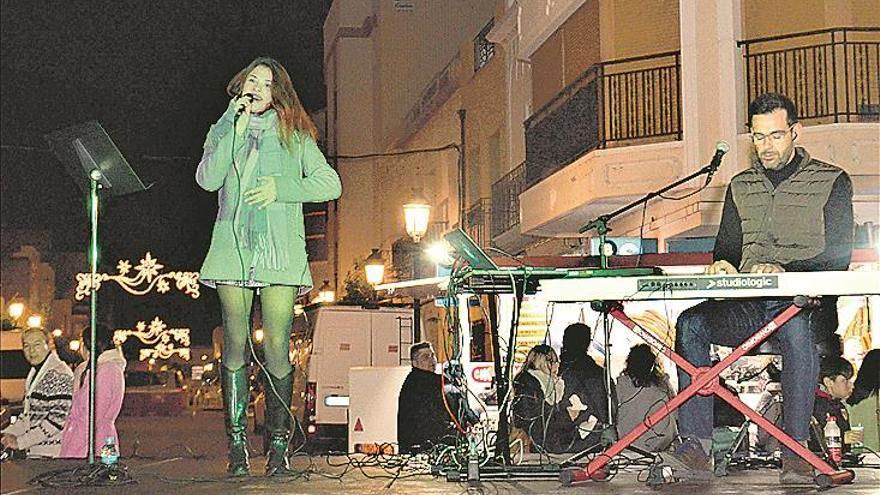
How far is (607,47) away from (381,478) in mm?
8160

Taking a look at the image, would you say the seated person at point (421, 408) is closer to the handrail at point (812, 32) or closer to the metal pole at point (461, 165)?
the handrail at point (812, 32)

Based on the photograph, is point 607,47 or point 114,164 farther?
point 607,47

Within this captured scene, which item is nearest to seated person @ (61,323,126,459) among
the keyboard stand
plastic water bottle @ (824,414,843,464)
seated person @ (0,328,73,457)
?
seated person @ (0,328,73,457)

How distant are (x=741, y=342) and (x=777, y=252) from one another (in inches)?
11.3

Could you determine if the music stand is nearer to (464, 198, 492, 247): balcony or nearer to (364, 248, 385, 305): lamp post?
(364, 248, 385, 305): lamp post

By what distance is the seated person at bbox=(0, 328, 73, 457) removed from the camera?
5000 mm

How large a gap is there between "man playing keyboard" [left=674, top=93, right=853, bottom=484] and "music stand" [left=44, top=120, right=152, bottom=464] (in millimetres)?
1575

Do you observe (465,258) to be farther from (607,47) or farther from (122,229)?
(122,229)

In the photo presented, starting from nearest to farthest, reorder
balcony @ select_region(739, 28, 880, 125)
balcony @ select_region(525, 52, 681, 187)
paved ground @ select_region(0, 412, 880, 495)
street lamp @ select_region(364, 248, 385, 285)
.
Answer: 1. paved ground @ select_region(0, 412, 880, 495)
2. balcony @ select_region(739, 28, 880, 125)
3. balcony @ select_region(525, 52, 681, 187)
4. street lamp @ select_region(364, 248, 385, 285)

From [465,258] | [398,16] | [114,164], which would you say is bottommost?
[465,258]

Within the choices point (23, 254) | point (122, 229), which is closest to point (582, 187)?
point (122, 229)

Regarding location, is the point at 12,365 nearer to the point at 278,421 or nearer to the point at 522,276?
the point at 278,421

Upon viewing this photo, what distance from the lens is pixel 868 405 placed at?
6.30 metres

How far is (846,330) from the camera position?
769cm
